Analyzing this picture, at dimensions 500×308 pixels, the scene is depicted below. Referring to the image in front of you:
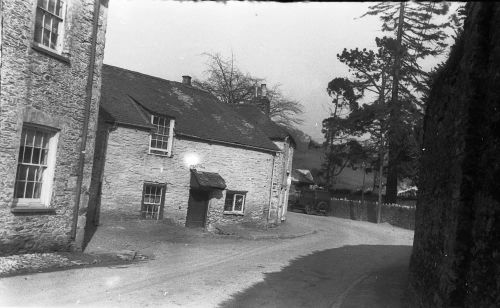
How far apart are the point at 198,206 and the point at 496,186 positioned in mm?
17759

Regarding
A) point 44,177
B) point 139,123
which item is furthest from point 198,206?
point 44,177

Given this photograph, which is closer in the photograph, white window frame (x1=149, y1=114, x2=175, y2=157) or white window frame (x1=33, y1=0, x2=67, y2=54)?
white window frame (x1=33, y1=0, x2=67, y2=54)

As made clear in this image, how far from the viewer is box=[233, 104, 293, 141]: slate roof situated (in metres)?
27.7

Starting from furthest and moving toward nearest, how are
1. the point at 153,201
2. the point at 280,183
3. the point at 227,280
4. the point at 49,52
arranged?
the point at 280,183 < the point at 153,201 < the point at 49,52 < the point at 227,280

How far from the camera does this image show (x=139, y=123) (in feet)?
63.3

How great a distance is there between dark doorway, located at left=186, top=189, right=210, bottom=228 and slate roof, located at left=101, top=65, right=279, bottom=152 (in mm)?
2716

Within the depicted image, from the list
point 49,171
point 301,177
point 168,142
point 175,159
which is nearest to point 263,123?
point 175,159

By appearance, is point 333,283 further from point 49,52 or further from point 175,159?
point 175,159

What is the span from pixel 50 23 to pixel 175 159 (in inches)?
399

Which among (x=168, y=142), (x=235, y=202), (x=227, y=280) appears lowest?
(x=227, y=280)

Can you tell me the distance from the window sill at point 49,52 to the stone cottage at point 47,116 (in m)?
0.03

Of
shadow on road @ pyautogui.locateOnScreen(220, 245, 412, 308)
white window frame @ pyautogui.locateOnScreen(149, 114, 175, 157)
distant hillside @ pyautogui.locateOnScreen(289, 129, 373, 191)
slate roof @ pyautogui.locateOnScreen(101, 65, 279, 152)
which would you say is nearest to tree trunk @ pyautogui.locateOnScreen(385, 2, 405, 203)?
slate roof @ pyautogui.locateOnScreen(101, 65, 279, 152)

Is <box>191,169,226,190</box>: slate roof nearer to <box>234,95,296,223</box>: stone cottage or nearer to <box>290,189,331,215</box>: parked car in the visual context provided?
<box>234,95,296,223</box>: stone cottage

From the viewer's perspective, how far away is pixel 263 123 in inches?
1150
